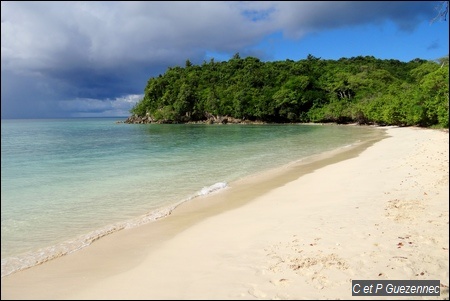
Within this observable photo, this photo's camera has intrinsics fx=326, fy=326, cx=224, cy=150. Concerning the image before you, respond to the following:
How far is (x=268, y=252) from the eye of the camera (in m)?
5.93

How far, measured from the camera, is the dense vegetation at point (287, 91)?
7100cm

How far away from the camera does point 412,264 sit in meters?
5.08

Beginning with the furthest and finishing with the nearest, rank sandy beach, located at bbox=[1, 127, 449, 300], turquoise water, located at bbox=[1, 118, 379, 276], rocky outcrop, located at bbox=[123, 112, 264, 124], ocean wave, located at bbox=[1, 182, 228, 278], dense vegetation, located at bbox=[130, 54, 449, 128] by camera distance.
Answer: rocky outcrop, located at bbox=[123, 112, 264, 124] < dense vegetation, located at bbox=[130, 54, 449, 128] < turquoise water, located at bbox=[1, 118, 379, 276] < ocean wave, located at bbox=[1, 182, 228, 278] < sandy beach, located at bbox=[1, 127, 449, 300]

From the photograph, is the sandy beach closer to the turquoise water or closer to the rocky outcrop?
the turquoise water

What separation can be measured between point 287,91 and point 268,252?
8705 centimetres

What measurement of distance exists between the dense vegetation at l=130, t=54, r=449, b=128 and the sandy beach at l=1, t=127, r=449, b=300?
48.2 meters

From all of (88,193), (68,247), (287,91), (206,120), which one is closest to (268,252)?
(68,247)

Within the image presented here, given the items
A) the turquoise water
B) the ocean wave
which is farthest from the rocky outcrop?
the ocean wave

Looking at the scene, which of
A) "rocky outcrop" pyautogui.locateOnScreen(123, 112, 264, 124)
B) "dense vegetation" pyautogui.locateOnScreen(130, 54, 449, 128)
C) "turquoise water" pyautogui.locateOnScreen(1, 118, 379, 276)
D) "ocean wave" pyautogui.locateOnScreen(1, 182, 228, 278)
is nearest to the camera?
"ocean wave" pyautogui.locateOnScreen(1, 182, 228, 278)

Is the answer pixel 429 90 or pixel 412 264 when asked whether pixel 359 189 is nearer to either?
pixel 412 264

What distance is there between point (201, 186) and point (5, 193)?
25.0 feet

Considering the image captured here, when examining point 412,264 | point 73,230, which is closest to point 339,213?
point 412,264

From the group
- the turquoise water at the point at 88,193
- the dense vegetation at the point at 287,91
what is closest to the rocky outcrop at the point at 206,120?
the dense vegetation at the point at 287,91

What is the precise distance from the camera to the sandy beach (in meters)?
4.77
